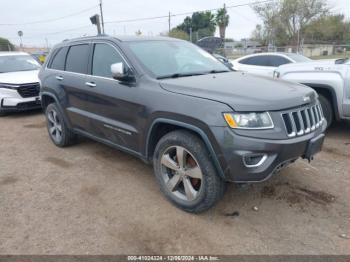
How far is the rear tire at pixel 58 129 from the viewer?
16.6 feet

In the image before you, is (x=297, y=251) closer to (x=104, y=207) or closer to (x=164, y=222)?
(x=164, y=222)

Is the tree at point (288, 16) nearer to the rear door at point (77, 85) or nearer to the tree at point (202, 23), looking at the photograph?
Answer: the tree at point (202, 23)

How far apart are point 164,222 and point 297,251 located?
47.8 inches

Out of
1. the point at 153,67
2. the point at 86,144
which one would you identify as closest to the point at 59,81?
the point at 86,144

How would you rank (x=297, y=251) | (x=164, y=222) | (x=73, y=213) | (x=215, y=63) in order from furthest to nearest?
(x=215, y=63) → (x=73, y=213) → (x=164, y=222) → (x=297, y=251)

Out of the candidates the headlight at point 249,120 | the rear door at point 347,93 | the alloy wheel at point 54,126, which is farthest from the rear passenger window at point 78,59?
the rear door at point 347,93

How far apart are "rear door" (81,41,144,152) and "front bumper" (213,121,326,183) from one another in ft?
3.59

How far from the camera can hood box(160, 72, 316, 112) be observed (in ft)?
8.93

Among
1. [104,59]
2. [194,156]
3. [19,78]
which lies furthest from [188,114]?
[19,78]

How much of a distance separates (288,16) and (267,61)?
103 feet

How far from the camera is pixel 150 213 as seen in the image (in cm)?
325

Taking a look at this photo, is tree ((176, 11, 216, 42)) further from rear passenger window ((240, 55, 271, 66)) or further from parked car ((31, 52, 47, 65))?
rear passenger window ((240, 55, 271, 66))

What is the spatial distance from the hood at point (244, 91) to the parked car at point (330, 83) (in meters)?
2.00

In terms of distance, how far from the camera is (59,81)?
15.9 feet
